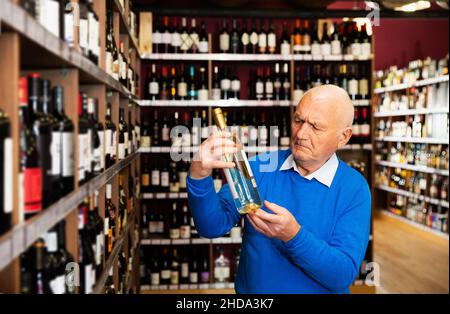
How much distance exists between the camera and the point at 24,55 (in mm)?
1331

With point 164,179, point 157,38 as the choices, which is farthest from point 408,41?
point 164,179

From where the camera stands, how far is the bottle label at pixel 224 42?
5.07m

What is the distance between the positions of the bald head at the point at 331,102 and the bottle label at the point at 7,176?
1.11 metres

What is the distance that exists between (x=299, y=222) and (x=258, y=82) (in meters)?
3.31

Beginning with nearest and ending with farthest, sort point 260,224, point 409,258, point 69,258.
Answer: point 69,258 → point 260,224 → point 409,258

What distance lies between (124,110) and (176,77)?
1783 millimetres

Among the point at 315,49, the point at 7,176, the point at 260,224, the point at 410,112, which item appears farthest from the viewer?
the point at 410,112

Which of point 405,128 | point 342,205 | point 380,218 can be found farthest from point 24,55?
point 380,218

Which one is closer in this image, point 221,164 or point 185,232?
point 221,164

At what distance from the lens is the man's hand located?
1574 mm

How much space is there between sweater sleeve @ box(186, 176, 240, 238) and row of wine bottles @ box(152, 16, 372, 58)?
315 centimetres

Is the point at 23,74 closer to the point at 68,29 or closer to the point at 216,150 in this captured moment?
the point at 68,29

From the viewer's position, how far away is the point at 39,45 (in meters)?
1.14

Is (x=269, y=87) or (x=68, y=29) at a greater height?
(x=269, y=87)
